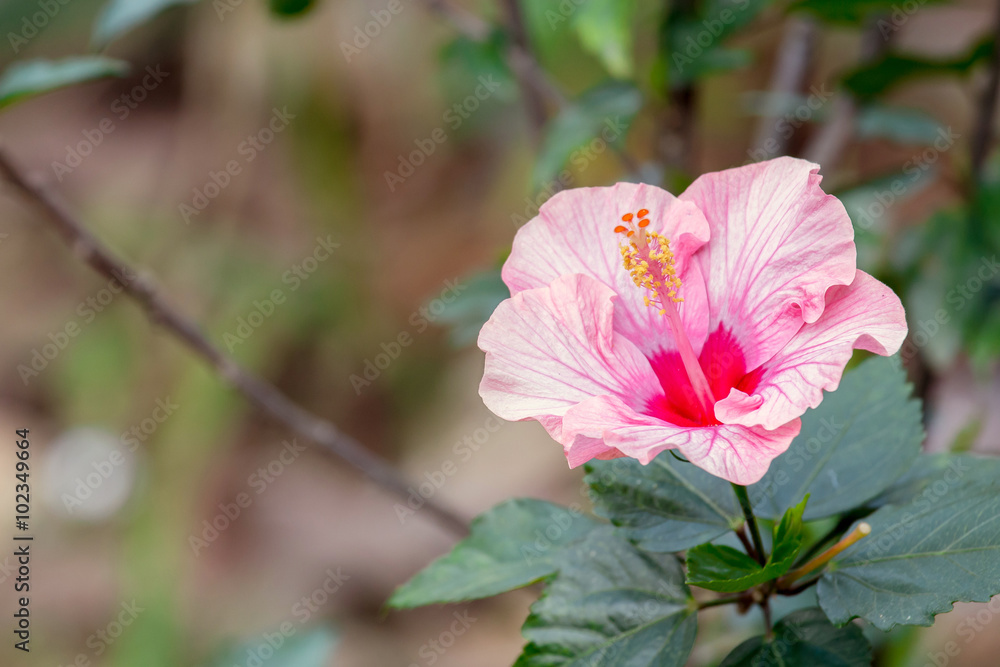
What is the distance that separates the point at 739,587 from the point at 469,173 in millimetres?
2601

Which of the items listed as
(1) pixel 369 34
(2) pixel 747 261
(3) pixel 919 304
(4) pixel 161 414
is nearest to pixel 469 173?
(1) pixel 369 34

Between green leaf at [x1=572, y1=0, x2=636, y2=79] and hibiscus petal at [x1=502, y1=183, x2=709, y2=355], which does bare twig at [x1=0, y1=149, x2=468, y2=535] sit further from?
green leaf at [x1=572, y1=0, x2=636, y2=79]

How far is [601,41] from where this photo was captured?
1.00 m

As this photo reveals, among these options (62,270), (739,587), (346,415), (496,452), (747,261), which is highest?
(62,270)

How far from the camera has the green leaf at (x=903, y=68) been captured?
1.18 meters

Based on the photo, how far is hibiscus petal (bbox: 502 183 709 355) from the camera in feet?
2.14

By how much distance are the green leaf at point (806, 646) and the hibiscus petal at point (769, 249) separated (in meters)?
0.21

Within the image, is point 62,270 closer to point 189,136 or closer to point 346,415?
point 189,136

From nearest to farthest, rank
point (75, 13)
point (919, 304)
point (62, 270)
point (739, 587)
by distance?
point (739, 587) → point (919, 304) → point (75, 13) → point (62, 270)

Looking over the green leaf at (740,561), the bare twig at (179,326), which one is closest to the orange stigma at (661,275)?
the green leaf at (740,561)

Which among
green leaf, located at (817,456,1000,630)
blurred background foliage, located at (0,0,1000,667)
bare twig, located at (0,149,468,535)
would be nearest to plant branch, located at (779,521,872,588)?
green leaf, located at (817,456,1000,630)

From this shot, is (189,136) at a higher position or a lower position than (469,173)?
higher

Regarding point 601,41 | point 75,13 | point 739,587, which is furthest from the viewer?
point 75,13

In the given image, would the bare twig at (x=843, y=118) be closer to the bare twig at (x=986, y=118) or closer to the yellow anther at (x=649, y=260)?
the bare twig at (x=986, y=118)
